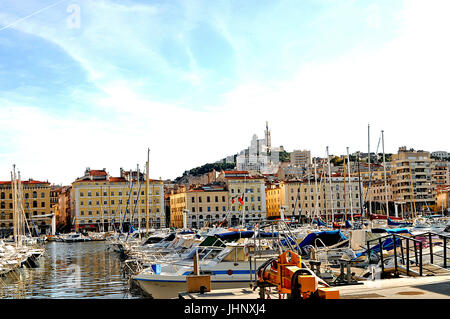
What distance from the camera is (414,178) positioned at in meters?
105

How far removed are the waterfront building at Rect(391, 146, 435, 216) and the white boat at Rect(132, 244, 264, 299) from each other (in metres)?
95.2

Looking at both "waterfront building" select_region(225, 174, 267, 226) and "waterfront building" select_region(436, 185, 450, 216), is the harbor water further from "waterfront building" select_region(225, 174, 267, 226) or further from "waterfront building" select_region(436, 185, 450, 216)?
"waterfront building" select_region(436, 185, 450, 216)

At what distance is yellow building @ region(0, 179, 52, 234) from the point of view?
98375 mm

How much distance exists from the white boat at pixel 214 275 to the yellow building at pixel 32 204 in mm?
86327

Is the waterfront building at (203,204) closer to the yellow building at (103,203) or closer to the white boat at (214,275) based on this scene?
the yellow building at (103,203)

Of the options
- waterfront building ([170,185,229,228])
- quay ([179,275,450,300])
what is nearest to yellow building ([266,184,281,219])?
waterfront building ([170,185,229,228])

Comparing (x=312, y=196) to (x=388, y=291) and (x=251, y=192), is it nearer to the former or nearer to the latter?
(x=251, y=192)

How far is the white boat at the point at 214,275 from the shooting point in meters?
17.1

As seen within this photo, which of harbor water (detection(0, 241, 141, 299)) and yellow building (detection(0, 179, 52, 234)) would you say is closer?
harbor water (detection(0, 241, 141, 299))

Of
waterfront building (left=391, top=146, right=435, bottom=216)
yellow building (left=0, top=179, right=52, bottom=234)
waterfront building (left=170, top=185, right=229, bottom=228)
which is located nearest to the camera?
yellow building (left=0, top=179, right=52, bottom=234)

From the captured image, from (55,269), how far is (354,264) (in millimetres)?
22587
